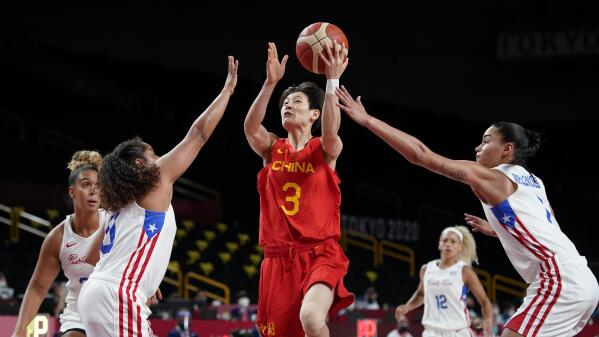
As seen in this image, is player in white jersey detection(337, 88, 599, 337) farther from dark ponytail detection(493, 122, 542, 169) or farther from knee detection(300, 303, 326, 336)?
knee detection(300, 303, 326, 336)

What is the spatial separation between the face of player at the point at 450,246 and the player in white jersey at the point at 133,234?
5.77m

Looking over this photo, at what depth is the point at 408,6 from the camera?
23109 mm

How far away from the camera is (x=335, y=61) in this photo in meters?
6.16

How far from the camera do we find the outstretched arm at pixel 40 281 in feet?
19.7

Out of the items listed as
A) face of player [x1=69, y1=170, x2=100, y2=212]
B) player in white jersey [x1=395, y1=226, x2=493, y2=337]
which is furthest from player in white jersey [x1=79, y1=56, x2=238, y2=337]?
player in white jersey [x1=395, y1=226, x2=493, y2=337]

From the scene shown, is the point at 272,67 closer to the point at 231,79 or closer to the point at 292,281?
the point at 231,79

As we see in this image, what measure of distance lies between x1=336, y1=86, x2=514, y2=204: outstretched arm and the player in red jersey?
0.47 meters

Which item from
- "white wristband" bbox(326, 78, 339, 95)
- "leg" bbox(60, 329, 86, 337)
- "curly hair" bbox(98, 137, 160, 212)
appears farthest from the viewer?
"white wristband" bbox(326, 78, 339, 95)

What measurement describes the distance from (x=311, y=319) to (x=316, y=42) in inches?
75.5

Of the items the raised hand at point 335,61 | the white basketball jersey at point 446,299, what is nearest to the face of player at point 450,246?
the white basketball jersey at point 446,299

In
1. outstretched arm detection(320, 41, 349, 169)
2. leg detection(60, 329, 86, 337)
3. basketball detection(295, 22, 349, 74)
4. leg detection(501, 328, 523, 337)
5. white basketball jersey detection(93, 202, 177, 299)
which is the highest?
basketball detection(295, 22, 349, 74)

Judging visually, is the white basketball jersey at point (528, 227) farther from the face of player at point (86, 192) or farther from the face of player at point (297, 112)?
the face of player at point (86, 192)

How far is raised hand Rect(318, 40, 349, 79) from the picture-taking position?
6.12 m

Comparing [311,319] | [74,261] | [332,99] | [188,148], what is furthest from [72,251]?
[332,99]
